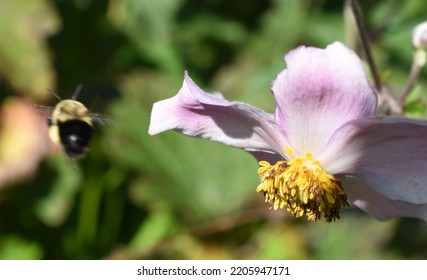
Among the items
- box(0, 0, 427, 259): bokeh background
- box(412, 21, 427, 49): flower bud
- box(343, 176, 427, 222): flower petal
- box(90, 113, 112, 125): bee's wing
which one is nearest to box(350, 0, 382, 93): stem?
box(412, 21, 427, 49): flower bud

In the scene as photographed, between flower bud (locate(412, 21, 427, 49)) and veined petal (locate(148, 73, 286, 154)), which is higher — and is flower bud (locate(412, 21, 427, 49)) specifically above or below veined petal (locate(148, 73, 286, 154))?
above

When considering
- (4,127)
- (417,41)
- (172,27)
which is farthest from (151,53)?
(417,41)

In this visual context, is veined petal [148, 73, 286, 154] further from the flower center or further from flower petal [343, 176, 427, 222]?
→ flower petal [343, 176, 427, 222]

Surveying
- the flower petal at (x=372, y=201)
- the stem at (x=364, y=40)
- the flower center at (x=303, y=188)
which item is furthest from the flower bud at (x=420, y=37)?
the flower center at (x=303, y=188)

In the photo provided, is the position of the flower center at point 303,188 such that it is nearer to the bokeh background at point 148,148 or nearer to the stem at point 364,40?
the stem at point 364,40

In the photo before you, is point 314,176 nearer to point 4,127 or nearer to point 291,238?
point 291,238

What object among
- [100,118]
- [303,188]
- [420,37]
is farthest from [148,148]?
[303,188]

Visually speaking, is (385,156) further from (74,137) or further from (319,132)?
(74,137)
